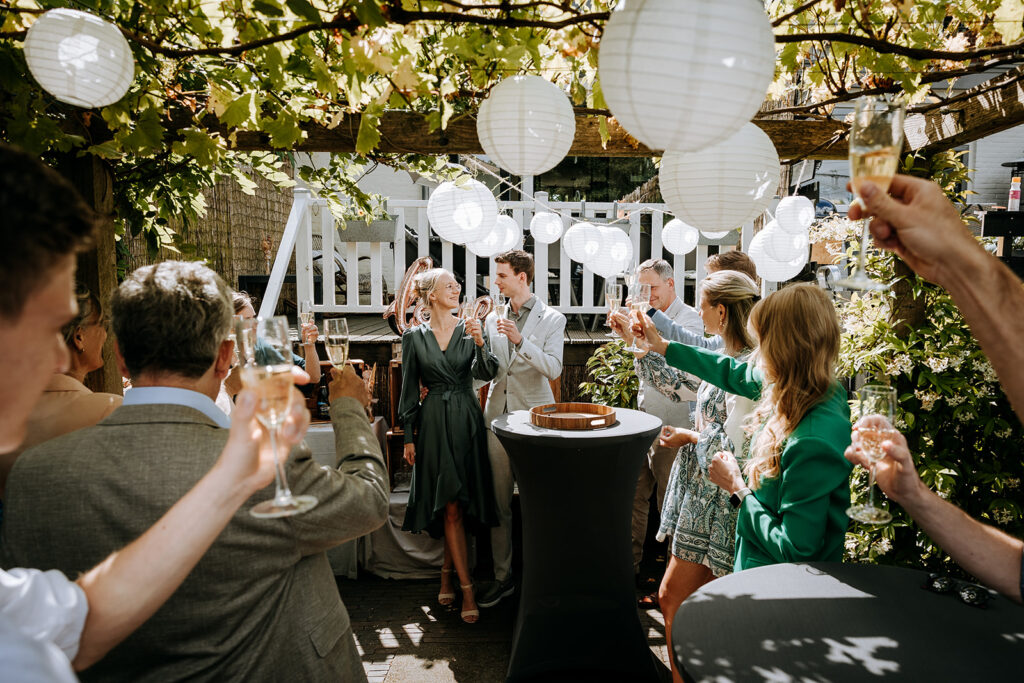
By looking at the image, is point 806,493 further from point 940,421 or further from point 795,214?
point 795,214

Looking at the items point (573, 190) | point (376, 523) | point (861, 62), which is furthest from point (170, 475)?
point (573, 190)

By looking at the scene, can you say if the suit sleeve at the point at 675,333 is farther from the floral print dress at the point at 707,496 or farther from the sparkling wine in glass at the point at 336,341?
the sparkling wine in glass at the point at 336,341

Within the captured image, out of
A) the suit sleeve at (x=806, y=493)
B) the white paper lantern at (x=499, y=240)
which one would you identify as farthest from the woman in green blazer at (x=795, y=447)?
the white paper lantern at (x=499, y=240)

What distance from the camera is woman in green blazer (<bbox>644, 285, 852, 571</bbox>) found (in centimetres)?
175

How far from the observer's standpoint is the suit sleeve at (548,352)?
3738 millimetres

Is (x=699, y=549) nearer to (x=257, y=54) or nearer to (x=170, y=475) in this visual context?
(x=170, y=475)

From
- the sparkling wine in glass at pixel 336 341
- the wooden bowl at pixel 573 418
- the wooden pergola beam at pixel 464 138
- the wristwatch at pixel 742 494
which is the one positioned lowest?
the wristwatch at pixel 742 494

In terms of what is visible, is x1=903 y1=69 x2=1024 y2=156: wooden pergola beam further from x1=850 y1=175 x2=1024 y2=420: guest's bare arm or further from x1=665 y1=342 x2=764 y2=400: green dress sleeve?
x1=850 y1=175 x2=1024 y2=420: guest's bare arm

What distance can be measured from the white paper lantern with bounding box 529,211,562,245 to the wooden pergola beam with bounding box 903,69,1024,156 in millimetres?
2358

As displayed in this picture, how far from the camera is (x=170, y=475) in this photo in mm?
1174

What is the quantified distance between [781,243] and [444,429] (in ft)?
7.21

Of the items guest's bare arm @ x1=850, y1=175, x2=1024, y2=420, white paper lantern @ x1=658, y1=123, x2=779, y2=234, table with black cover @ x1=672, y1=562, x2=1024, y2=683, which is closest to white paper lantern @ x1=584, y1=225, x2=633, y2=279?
white paper lantern @ x1=658, y1=123, x2=779, y2=234

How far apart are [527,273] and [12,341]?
11.4ft

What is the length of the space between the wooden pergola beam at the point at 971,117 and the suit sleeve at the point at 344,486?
2819mm
